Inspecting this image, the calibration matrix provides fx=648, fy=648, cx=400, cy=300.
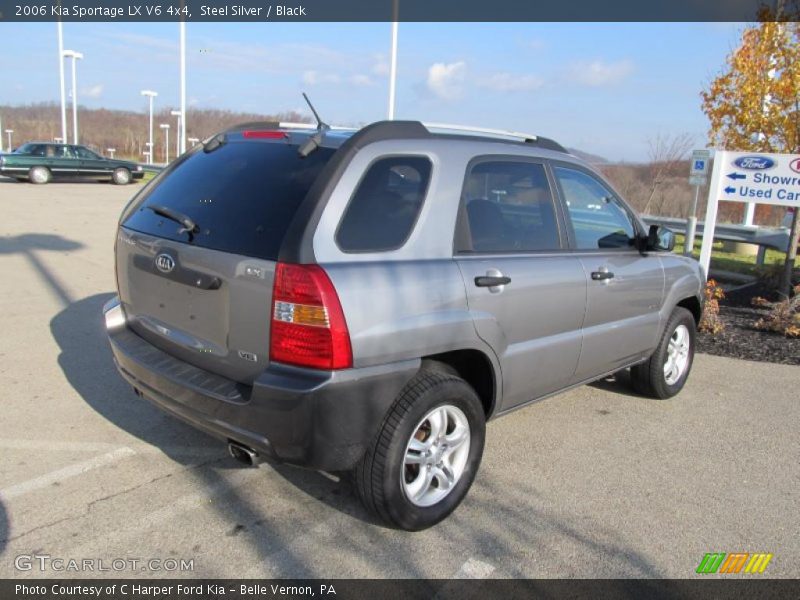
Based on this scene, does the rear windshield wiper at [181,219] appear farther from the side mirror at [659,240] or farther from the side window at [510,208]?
the side mirror at [659,240]

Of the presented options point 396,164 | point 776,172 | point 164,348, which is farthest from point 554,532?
point 776,172

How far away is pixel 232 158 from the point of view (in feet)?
11.0

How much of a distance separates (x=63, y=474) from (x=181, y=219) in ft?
5.16

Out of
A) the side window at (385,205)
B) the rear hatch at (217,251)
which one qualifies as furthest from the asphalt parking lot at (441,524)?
the side window at (385,205)

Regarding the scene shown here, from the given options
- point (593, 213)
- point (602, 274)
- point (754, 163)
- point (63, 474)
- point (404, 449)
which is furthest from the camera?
point (754, 163)

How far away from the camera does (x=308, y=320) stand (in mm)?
2682

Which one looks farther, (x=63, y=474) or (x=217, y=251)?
(x=63, y=474)

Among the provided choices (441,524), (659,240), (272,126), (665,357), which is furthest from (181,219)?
(665,357)

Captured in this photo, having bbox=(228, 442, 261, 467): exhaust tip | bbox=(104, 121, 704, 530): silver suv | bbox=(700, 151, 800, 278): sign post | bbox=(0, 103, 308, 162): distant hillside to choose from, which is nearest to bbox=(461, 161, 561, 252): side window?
bbox=(104, 121, 704, 530): silver suv

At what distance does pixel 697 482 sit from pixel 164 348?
3127 millimetres

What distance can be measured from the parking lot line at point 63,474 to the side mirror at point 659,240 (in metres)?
3.65

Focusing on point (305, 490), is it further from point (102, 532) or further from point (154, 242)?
point (154, 242)

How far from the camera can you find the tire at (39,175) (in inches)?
947

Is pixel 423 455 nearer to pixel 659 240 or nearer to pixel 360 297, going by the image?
pixel 360 297
